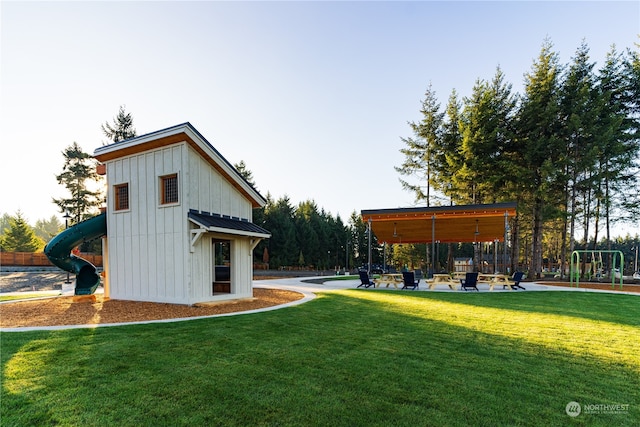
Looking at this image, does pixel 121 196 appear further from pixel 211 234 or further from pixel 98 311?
pixel 98 311

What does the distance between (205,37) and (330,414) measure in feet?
45.9

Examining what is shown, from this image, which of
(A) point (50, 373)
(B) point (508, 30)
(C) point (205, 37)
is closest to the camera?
(A) point (50, 373)

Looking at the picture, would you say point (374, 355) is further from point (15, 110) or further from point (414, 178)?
point (414, 178)

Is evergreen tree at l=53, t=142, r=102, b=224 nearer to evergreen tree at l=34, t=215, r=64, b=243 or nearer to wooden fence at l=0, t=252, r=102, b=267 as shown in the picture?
wooden fence at l=0, t=252, r=102, b=267

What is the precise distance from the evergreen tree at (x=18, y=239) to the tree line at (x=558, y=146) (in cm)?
4986

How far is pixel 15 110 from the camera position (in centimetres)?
602

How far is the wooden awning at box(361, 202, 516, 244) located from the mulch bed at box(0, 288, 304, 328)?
9.12 m

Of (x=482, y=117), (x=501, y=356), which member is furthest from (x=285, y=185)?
(x=501, y=356)

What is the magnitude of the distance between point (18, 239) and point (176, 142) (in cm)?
4401

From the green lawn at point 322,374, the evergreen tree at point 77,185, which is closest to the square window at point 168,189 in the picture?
the green lawn at point 322,374

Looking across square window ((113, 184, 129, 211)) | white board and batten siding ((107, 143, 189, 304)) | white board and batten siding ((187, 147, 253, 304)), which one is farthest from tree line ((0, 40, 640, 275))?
square window ((113, 184, 129, 211))

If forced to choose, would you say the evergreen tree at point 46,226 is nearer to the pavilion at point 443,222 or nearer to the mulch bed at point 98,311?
the mulch bed at point 98,311

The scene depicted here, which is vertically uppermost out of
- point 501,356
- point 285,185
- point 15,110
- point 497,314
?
point 285,185

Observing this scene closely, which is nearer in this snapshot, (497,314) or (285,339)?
(285,339)
